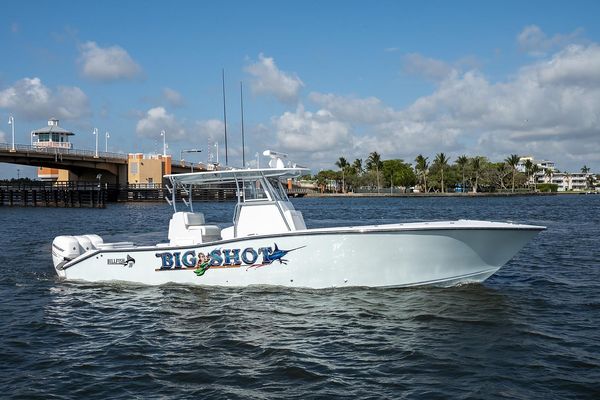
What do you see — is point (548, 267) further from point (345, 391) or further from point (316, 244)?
point (345, 391)

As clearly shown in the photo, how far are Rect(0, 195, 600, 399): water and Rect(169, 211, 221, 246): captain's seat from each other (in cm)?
124

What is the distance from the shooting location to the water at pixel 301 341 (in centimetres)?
795

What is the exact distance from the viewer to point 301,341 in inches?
392

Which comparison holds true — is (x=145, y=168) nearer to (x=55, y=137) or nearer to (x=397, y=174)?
(x=55, y=137)

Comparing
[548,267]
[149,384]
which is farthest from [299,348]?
[548,267]

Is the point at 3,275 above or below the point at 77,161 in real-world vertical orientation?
below

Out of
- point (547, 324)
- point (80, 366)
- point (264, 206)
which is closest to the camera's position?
point (80, 366)

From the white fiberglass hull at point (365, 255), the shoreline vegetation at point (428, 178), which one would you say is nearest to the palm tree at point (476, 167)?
the shoreline vegetation at point (428, 178)

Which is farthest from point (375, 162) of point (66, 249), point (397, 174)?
point (66, 249)

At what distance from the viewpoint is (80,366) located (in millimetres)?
8984

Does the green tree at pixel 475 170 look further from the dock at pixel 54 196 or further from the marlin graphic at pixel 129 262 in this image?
the marlin graphic at pixel 129 262

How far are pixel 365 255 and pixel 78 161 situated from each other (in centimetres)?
8241

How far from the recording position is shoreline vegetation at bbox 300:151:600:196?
168 meters

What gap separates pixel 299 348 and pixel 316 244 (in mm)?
3355
